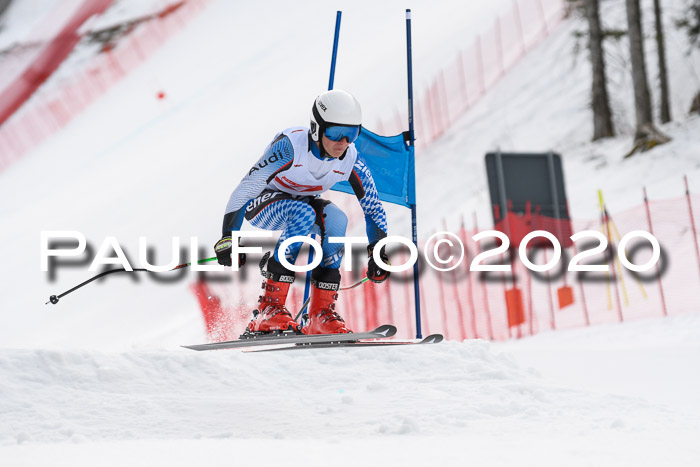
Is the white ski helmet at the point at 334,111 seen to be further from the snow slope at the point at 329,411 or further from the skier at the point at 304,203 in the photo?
the snow slope at the point at 329,411

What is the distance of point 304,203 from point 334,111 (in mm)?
693

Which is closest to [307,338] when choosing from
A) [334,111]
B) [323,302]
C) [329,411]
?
[329,411]

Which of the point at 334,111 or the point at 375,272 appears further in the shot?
the point at 375,272

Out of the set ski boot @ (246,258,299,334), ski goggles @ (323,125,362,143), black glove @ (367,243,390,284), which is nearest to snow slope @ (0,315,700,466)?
ski boot @ (246,258,299,334)

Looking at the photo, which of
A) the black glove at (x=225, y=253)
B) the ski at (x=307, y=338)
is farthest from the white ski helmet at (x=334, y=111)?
the ski at (x=307, y=338)

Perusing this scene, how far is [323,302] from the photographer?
559 centimetres

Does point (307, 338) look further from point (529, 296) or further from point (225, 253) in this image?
point (529, 296)

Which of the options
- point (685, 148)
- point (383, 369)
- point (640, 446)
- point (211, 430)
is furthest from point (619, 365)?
point (685, 148)

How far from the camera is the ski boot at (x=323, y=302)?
5543 mm

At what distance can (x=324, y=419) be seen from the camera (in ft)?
14.9

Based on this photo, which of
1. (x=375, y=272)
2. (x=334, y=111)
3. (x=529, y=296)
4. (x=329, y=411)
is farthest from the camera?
(x=529, y=296)

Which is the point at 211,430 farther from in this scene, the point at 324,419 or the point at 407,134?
the point at 407,134

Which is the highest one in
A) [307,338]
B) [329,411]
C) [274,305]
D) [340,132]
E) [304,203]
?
[340,132]

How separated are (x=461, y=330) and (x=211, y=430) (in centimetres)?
851
